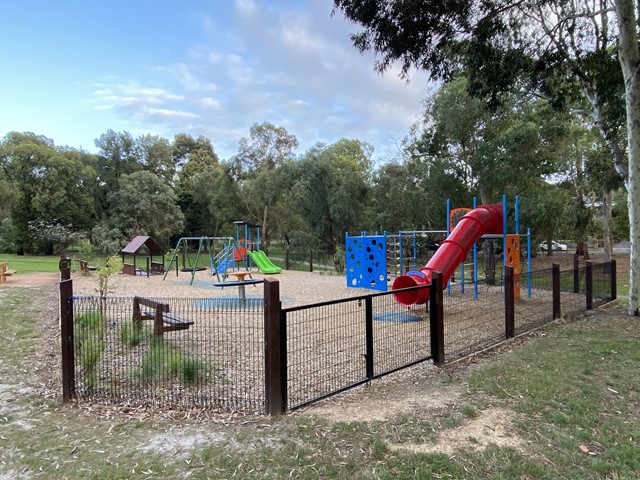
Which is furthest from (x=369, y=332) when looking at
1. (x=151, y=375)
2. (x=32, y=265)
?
(x=32, y=265)

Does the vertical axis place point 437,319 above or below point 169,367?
above

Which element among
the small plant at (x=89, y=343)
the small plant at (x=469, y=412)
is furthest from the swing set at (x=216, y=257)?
the small plant at (x=469, y=412)

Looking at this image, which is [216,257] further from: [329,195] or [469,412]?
[469,412]

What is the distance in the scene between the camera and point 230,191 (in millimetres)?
37406

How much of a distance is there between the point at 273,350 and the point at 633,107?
8686mm

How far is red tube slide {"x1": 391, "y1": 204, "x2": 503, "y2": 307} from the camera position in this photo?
357 inches

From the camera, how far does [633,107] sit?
8391 millimetres

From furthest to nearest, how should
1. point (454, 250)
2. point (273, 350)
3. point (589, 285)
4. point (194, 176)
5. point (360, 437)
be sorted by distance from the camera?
point (194, 176) < point (454, 250) < point (589, 285) < point (273, 350) < point (360, 437)

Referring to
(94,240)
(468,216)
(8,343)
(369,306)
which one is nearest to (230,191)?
(94,240)

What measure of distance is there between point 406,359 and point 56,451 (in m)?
3.74

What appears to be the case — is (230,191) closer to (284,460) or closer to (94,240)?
(94,240)

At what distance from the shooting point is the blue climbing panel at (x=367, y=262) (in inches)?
539

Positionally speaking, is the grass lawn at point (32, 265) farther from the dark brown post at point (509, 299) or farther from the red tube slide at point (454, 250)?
the dark brown post at point (509, 299)

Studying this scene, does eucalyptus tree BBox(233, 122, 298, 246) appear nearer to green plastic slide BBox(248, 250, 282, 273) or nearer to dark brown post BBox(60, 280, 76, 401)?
green plastic slide BBox(248, 250, 282, 273)
